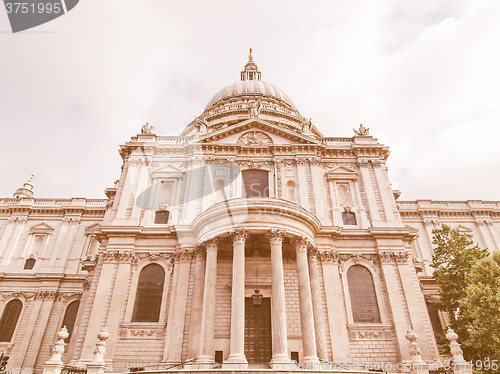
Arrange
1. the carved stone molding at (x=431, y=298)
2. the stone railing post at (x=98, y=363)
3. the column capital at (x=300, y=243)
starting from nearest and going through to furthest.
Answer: the stone railing post at (x=98, y=363)
the column capital at (x=300, y=243)
the carved stone molding at (x=431, y=298)

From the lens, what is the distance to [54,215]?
3569 cm

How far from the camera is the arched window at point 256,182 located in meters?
24.7

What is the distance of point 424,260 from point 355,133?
45.0 feet

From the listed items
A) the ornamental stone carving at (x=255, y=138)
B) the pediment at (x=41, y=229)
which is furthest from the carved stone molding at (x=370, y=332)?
the pediment at (x=41, y=229)

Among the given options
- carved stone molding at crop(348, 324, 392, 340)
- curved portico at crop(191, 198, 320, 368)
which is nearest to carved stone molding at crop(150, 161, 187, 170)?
curved portico at crop(191, 198, 320, 368)

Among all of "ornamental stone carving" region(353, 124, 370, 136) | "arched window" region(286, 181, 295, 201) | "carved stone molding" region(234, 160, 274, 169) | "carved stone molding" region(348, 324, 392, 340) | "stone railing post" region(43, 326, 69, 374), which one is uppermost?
"ornamental stone carving" region(353, 124, 370, 136)

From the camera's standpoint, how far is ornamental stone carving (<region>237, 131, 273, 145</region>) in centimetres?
2672

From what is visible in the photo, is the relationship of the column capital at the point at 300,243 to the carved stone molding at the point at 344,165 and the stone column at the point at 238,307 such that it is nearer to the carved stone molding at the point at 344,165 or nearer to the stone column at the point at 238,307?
the stone column at the point at 238,307

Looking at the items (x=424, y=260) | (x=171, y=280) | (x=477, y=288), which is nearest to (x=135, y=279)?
(x=171, y=280)

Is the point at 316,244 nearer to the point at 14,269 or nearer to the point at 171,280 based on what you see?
the point at 171,280

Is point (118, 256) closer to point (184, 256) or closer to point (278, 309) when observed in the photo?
point (184, 256)

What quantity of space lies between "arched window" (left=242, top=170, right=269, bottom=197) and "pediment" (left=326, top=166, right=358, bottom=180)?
4.78m

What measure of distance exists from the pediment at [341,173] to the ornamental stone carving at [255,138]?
17.1 feet

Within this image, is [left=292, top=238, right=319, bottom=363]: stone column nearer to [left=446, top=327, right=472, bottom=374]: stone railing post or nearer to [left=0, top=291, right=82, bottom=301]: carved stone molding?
[left=446, top=327, right=472, bottom=374]: stone railing post
